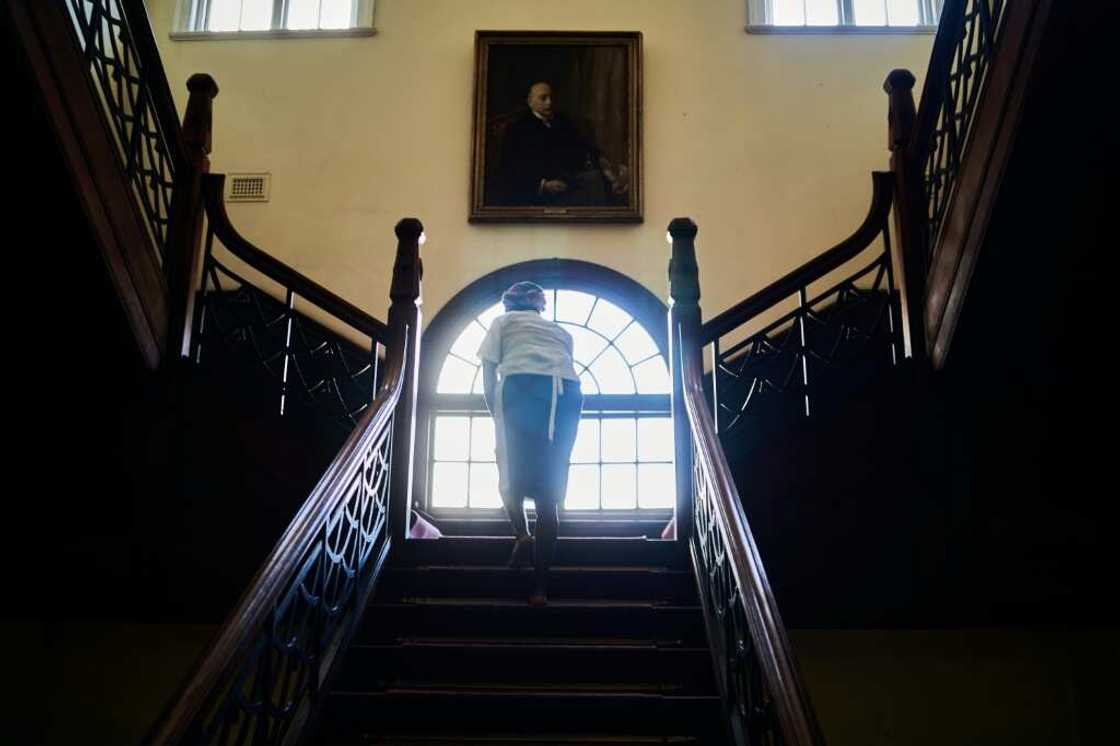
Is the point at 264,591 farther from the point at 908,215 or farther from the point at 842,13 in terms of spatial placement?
the point at 842,13

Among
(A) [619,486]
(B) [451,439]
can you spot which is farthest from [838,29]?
(B) [451,439]

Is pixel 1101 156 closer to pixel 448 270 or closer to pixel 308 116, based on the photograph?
pixel 448 270

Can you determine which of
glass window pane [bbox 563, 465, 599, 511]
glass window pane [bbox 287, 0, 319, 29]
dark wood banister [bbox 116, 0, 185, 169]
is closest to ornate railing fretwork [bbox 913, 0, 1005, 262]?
glass window pane [bbox 563, 465, 599, 511]

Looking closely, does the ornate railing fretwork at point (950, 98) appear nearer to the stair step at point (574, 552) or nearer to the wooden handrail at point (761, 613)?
the wooden handrail at point (761, 613)

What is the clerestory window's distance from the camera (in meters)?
8.32

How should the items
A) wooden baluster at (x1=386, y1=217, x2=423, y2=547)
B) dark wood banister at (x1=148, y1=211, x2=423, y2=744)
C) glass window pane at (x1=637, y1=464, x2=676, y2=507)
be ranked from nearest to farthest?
1. dark wood banister at (x1=148, y1=211, x2=423, y2=744)
2. wooden baluster at (x1=386, y1=217, x2=423, y2=547)
3. glass window pane at (x1=637, y1=464, x2=676, y2=507)

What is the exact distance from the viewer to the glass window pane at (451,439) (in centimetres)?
755

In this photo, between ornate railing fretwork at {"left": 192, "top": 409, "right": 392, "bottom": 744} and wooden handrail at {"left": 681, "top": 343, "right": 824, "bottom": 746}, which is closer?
wooden handrail at {"left": 681, "top": 343, "right": 824, "bottom": 746}

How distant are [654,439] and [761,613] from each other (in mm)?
4447

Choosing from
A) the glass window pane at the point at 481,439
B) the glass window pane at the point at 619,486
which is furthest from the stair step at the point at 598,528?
the glass window pane at the point at 619,486

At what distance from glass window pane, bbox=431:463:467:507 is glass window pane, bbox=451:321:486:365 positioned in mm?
735

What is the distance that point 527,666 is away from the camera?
13.5ft

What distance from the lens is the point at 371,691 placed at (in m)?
4.08

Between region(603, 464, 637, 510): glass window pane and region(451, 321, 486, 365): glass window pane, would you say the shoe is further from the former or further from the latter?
region(451, 321, 486, 365): glass window pane
